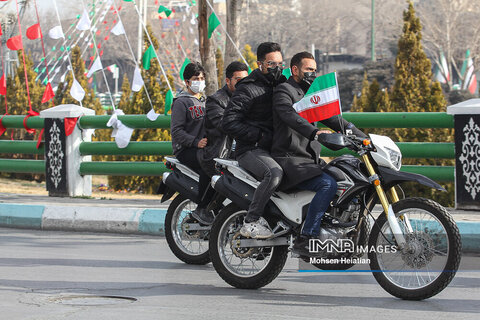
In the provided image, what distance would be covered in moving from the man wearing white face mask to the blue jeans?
6.00 feet

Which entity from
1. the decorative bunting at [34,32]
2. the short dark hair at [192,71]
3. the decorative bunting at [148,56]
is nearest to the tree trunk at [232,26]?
the decorative bunting at [148,56]

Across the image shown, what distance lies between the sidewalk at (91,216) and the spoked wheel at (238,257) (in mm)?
3371

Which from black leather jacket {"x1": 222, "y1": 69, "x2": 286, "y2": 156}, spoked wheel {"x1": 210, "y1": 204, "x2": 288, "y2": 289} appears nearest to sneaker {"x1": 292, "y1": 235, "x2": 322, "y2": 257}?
spoked wheel {"x1": 210, "y1": 204, "x2": 288, "y2": 289}

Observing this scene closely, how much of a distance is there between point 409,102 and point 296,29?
180 feet

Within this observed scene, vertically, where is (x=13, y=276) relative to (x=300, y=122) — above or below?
below

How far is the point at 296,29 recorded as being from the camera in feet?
238

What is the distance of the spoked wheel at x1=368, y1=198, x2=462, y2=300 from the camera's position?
6.23m

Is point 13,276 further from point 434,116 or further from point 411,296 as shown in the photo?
point 434,116

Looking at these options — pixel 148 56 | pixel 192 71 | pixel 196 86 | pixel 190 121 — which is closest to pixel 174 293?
pixel 190 121

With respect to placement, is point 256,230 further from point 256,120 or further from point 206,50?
point 206,50

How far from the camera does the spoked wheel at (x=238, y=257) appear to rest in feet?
23.0

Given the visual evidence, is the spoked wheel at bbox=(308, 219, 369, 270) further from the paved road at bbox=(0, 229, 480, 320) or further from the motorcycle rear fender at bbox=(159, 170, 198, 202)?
the motorcycle rear fender at bbox=(159, 170, 198, 202)

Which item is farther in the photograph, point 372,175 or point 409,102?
point 409,102

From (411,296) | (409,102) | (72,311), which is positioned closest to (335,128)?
(411,296)
